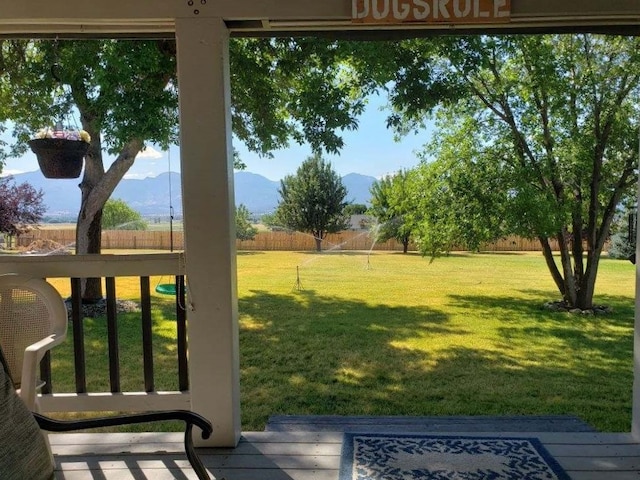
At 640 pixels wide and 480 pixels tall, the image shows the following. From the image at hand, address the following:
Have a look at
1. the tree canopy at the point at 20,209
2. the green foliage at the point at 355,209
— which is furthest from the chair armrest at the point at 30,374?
the green foliage at the point at 355,209

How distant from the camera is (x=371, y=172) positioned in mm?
5098

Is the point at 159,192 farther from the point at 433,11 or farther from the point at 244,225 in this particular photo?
the point at 244,225

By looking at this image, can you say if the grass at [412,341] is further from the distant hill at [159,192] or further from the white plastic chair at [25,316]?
the white plastic chair at [25,316]

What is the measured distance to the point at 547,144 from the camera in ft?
18.0

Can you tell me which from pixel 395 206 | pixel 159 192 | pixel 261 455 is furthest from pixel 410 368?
pixel 159 192

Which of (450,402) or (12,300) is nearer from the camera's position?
(12,300)

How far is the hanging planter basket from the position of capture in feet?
7.66

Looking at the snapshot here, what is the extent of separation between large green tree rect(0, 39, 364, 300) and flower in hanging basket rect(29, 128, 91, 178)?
5.94ft

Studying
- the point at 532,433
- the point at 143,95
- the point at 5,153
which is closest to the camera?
the point at 532,433

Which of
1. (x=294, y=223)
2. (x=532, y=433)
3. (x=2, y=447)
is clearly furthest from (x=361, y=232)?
(x=2, y=447)

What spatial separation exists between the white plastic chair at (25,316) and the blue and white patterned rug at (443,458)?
53.2 inches

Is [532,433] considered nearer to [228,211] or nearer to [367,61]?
[228,211]

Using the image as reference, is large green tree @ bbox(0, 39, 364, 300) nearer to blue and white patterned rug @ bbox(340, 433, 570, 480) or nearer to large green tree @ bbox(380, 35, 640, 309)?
large green tree @ bbox(380, 35, 640, 309)

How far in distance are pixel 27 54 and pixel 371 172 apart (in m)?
3.72
